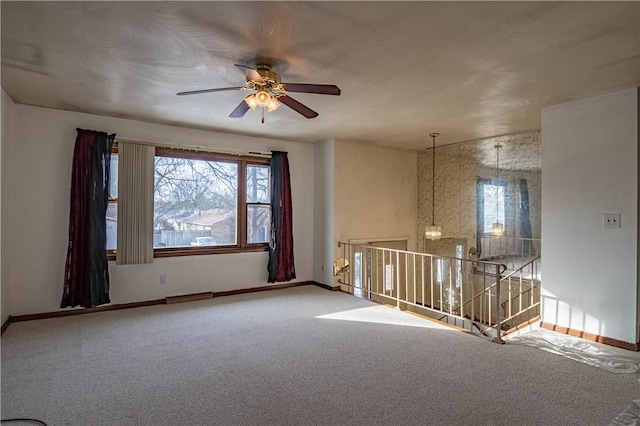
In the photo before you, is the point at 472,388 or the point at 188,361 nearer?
the point at 472,388

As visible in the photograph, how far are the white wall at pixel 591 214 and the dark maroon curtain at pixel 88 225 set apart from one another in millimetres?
4999

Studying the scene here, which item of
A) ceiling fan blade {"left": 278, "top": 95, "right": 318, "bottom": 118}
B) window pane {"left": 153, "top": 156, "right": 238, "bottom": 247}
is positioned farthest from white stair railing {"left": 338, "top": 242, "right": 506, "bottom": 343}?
ceiling fan blade {"left": 278, "top": 95, "right": 318, "bottom": 118}

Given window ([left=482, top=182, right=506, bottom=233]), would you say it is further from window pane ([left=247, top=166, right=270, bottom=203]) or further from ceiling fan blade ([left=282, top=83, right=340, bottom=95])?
ceiling fan blade ([left=282, top=83, right=340, bottom=95])

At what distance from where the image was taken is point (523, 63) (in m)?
2.72

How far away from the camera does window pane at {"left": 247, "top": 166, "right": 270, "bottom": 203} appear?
5.49 metres

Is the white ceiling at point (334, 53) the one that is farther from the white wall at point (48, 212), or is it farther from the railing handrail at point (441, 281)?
the railing handrail at point (441, 281)

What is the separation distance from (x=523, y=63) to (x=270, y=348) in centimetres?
312

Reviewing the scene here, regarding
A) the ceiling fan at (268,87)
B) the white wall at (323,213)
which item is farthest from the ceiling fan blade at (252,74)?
the white wall at (323,213)

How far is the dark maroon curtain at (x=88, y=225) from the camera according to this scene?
13.3 ft

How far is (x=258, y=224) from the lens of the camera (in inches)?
219

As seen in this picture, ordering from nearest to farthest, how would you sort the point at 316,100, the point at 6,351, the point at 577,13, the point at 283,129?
the point at 577,13 < the point at 6,351 < the point at 316,100 < the point at 283,129

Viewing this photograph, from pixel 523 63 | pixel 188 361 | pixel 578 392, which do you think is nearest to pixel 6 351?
pixel 188 361

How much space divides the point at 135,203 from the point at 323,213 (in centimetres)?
274

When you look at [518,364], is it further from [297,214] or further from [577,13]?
A: [297,214]
